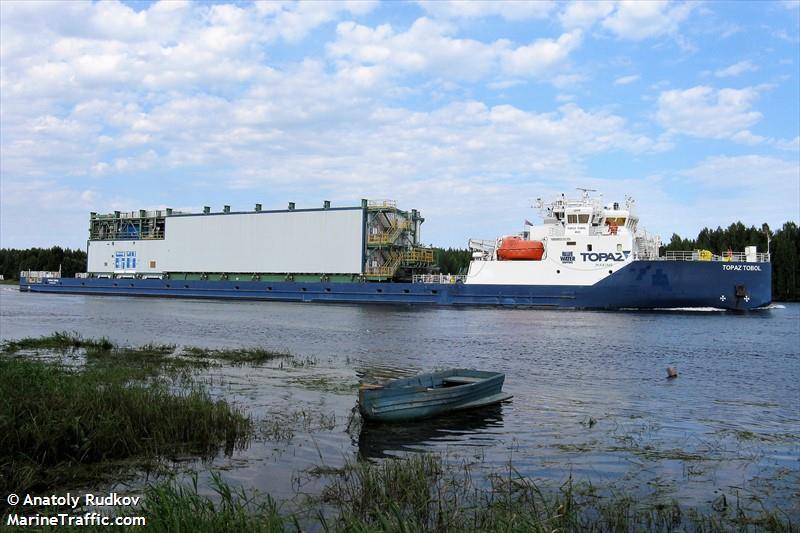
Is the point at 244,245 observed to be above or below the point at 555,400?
above

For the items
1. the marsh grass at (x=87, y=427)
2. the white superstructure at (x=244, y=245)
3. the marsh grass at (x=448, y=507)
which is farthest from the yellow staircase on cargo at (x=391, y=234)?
the marsh grass at (x=448, y=507)

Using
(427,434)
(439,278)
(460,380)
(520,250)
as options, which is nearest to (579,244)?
(520,250)

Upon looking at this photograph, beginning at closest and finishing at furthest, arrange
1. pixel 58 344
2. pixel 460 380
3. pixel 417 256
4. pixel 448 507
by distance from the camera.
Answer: pixel 448 507 < pixel 460 380 < pixel 58 344 < pixel 417 256

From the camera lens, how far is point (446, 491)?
759 cm

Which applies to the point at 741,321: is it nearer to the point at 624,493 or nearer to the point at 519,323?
the point at 519,323

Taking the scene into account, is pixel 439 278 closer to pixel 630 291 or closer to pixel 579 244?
pixel 579 244

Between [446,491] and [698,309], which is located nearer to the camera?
[446,491]

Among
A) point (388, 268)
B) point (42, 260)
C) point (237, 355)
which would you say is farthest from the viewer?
point (42, 260)

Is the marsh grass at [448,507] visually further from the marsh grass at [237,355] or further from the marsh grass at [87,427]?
the marsh grass at [237,355]

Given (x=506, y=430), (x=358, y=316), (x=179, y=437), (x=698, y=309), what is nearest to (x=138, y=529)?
(x=179, y=437)

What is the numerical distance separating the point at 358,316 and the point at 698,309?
20410 mm

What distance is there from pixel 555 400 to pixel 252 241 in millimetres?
44355

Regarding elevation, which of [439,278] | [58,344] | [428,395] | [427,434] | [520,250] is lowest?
[427,434]

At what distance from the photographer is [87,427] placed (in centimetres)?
828
